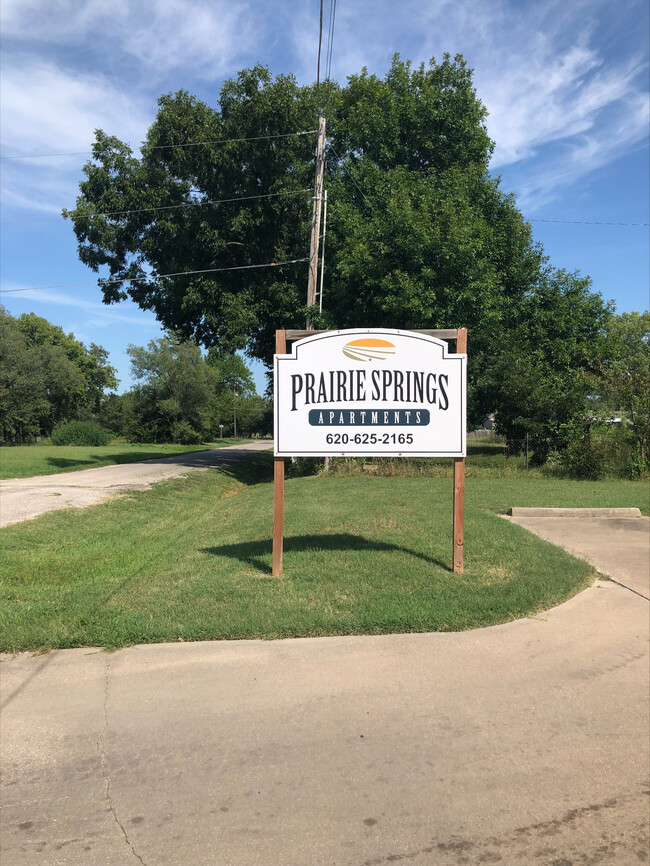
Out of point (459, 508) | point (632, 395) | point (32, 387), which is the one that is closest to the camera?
point (459, 508)

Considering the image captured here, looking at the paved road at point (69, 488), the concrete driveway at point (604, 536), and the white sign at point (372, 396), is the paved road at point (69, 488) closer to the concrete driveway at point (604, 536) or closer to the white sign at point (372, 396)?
the white sign at point (372, 396)

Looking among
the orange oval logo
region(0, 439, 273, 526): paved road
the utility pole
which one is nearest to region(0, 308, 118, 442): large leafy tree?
region(0, 439, 273, 526): paved road

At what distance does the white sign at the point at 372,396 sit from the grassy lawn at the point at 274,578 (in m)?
1.36

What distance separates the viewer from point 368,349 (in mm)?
7051

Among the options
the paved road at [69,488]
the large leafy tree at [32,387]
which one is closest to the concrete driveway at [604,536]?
the paved road at [69,488]

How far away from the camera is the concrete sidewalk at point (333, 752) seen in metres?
2.86

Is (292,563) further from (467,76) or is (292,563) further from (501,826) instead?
(467,76)

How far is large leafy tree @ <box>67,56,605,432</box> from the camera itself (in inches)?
859

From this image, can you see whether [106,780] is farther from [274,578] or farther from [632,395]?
Answer: [632,395]

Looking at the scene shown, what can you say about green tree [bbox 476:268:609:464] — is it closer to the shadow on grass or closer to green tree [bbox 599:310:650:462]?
green tree [bbox 599:310:650:462]

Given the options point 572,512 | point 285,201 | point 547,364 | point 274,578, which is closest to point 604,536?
point 572,512

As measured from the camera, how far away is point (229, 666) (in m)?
4.68

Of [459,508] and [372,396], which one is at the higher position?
[372,396]

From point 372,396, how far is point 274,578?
2213mm
